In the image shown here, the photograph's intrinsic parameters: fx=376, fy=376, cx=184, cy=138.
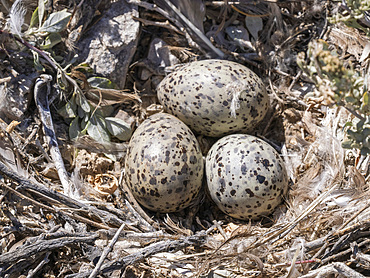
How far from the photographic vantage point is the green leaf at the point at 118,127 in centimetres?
228

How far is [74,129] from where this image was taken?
7.40 feet

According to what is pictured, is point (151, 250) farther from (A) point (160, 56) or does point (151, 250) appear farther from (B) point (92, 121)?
(A) point (160, 56)

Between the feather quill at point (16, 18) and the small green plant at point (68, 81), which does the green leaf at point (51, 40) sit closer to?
the small green plant at point (68, 81)

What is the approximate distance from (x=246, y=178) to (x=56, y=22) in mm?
1350

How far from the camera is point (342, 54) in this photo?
2.34 m

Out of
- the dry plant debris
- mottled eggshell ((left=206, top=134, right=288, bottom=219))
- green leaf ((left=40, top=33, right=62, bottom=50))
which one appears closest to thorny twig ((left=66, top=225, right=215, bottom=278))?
the dry plant debris

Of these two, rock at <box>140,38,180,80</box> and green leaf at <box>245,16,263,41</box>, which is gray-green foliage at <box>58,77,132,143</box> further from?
green leaf at <box>245,16,263,41</box>

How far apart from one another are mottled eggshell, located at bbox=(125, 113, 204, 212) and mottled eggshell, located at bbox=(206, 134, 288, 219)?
127 millimetres

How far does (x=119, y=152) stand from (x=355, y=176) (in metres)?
1.33

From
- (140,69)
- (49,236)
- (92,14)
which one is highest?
(92,14)

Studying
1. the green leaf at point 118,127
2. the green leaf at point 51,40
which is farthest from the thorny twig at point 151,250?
the green leaf at point 51,40

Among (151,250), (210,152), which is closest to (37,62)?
(210,152)

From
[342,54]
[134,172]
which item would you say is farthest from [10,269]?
[342,54]

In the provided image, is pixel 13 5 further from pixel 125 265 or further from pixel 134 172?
pixel 125 265
